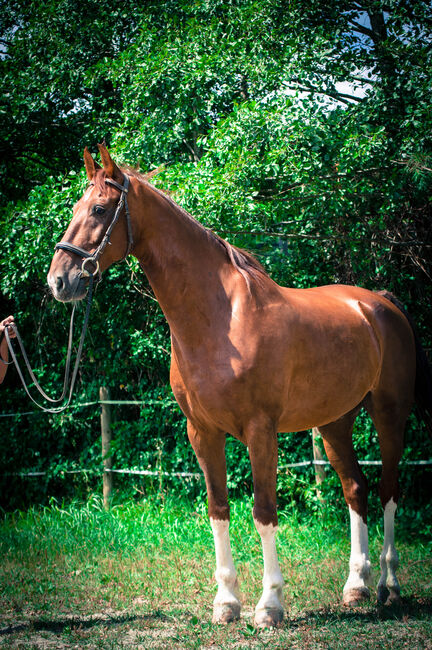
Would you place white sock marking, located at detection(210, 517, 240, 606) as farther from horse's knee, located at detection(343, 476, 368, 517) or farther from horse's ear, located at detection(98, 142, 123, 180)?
horse's ear, located at detection(98, 142, 123, 180)

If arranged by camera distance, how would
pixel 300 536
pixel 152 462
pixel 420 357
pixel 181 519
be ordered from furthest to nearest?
1. pixel 152 462
2. pixel 181 519
3. pixel 300 536
4. pixel 420 357

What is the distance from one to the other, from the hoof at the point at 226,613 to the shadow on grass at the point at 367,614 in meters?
0.33

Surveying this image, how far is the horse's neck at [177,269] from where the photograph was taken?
3.83 m

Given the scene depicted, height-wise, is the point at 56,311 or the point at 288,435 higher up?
the point at 56,311

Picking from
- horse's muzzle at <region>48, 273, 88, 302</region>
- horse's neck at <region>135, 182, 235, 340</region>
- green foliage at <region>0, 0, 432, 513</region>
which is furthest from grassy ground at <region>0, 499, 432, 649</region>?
horse's muzzle at <region>48, 273, 88, 302</region>

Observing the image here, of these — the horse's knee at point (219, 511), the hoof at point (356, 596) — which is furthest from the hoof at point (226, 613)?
the hoof at point (356, 596)

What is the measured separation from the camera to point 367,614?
4.05 metres

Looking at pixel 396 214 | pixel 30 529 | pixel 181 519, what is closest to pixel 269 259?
pixel 396 214

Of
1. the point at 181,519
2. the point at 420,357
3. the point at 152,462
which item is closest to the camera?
the point at 420,357

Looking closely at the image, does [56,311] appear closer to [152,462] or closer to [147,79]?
[152,462]

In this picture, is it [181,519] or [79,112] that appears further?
[79,112]

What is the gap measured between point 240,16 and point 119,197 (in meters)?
3.53

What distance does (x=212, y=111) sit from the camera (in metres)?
7.15

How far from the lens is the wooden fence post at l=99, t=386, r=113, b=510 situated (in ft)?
25.8
